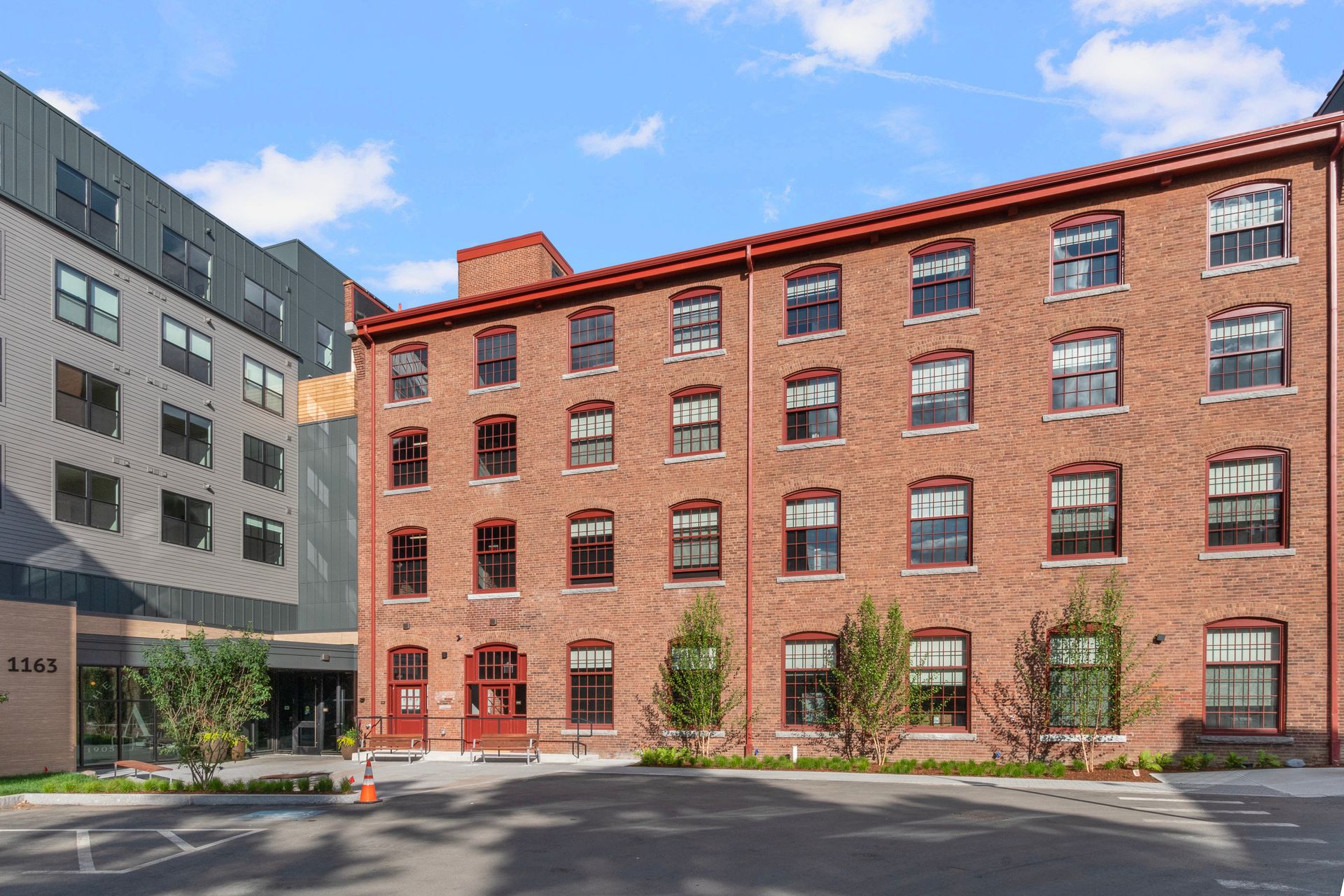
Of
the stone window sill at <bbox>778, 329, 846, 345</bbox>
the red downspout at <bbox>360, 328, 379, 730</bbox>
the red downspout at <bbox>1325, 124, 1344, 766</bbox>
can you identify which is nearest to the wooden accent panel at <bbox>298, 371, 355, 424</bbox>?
the red downspout at <bbox>360, 328, 379, 730</bbox>

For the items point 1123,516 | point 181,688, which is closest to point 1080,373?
point 1123,516

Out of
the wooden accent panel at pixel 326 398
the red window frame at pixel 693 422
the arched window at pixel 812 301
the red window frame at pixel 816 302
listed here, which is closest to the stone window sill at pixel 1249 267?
the red window frame at pixel 816 302

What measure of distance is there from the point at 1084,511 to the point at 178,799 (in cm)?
2041

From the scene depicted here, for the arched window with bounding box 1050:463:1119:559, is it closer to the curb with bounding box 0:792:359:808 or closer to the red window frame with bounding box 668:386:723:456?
the red window frame with bounding box 668:386:723:456

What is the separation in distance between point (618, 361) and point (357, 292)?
17694 mm

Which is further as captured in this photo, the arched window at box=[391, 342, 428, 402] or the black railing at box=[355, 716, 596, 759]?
the arched window at box=[391, 342, 428, 402]

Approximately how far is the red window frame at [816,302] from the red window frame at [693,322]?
1.89 meters

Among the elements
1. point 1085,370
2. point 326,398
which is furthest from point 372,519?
point 1085,370

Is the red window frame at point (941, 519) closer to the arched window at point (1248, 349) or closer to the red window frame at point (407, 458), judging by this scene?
the arched window at point (1248, 349)

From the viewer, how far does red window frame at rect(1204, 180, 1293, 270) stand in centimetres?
2103

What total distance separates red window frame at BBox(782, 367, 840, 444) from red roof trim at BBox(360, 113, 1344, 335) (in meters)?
3.50

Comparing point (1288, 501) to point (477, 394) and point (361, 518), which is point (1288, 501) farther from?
point (361, 518)

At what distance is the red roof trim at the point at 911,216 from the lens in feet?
68.9

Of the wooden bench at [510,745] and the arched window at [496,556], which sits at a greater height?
the arched window at [496,556]
